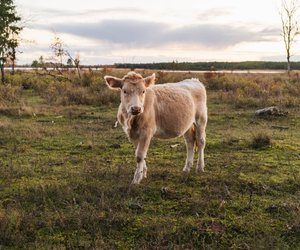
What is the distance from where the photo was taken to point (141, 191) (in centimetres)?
696

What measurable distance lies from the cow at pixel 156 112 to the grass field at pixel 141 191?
20.9 inches

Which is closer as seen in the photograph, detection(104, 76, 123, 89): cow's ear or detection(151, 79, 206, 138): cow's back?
detection(104, 76, 123, 89): cow's ear

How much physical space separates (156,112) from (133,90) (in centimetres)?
85

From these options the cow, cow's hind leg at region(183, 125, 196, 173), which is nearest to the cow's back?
the cow

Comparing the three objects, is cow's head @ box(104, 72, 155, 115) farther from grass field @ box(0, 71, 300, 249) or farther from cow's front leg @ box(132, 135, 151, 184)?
grass field @ box(0, 71, 300, 249)

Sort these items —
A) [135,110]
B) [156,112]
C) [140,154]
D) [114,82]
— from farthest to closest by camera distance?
[156,112]
[114,82]
[140,154]
[135,110]

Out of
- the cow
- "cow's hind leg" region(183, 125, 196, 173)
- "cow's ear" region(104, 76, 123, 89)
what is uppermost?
"cow's ear" region(104, 76, 123, 89)

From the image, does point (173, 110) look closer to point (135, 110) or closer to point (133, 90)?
point (133, 90)

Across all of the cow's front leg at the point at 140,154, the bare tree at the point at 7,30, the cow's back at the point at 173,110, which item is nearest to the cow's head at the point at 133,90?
the cow's back at the point at 173,110

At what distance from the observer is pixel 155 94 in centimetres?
800

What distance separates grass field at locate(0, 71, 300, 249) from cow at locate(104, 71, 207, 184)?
0.53m

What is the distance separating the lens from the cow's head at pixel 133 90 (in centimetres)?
685

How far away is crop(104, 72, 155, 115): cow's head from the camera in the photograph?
6848 mm

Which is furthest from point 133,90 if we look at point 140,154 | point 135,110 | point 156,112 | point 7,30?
point 7,30
